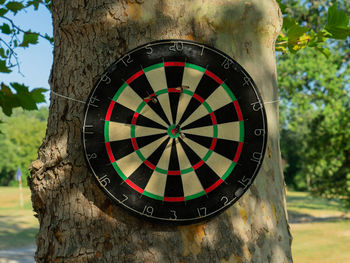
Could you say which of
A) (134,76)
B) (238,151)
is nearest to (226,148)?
(238,151)

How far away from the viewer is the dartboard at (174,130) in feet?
5.20

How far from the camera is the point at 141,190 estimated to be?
159cm

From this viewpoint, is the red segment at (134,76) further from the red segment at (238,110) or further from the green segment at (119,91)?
the red segment at (238,110)

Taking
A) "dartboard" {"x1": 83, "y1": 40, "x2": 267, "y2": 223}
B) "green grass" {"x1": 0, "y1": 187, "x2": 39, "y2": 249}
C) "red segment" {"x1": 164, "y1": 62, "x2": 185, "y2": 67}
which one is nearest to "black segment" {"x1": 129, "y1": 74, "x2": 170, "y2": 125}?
"dartboard" {"x1": 83, "y1": 40, "x2": 267, "y2": 223}

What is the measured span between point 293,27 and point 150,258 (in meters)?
1.44

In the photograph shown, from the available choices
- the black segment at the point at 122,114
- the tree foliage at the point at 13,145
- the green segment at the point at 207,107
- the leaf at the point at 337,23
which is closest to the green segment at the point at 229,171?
the green segment at the point at 207,107

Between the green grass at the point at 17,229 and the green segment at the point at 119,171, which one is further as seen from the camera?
the green grass at the point at 17,229

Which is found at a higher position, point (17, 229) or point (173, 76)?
point (173, 76)

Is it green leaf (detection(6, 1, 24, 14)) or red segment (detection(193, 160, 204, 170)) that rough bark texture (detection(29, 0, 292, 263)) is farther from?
green leaf (detection(6, 1, 24, 14))

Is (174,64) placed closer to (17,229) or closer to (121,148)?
(121,148)

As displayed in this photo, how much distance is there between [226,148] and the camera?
5.38ft

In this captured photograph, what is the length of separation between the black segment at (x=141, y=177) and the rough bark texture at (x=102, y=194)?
0.44ft

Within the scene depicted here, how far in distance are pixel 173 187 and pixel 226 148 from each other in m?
0.28

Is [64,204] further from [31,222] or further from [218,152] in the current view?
[31,222]
